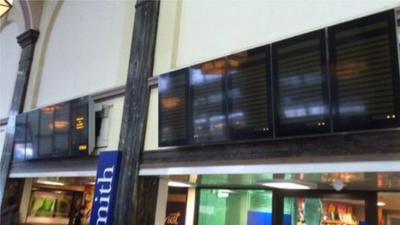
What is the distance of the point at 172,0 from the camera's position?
14.6 ft

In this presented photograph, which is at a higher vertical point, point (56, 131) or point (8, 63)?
point (8, 63)

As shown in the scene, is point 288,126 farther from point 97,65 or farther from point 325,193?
point 97,65

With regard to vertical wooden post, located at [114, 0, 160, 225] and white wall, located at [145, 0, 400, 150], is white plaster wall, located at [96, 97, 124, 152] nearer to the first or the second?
vertical wooden post, located at [114, 0, 160, 225]

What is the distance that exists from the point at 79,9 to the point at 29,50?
140cm

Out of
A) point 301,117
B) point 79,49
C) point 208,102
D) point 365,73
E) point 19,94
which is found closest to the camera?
point 365,73

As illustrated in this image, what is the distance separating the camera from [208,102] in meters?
3.48

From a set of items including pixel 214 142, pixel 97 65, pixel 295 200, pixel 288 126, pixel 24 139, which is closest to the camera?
pixel 288 126

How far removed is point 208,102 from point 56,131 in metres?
2.46

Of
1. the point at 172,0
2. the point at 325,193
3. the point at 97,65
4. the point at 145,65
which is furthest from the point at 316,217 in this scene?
the point at 97,65

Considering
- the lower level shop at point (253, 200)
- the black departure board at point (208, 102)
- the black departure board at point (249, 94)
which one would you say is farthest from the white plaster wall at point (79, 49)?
the black departure board at point (249, 94)

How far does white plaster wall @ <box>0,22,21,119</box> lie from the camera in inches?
286

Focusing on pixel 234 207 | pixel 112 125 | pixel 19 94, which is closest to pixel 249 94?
pixel 112 125

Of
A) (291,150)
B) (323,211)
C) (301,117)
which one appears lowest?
(323,211)

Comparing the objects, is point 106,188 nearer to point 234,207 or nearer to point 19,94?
point 234,207
